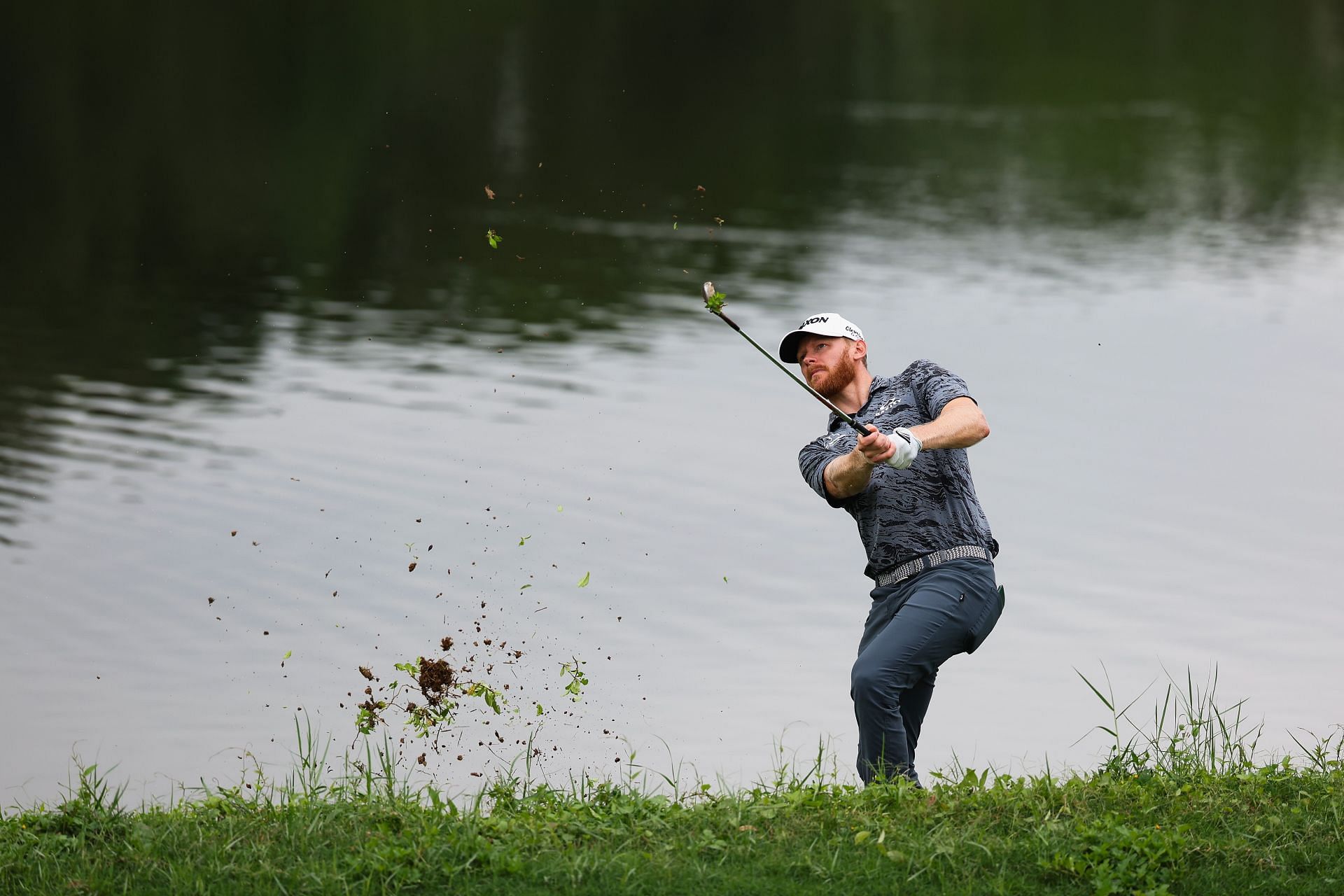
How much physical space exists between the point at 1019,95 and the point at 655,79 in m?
9.22

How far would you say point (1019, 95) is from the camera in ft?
145

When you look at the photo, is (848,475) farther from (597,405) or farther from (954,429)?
(597,405)

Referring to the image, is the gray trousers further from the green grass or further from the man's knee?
the green grass

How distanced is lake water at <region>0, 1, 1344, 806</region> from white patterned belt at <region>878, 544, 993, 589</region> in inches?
77.2

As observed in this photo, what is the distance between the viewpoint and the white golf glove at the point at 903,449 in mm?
6551

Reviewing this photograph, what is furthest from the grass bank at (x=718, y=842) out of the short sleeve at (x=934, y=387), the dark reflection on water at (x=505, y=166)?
the dark reflection on water at (x=505, y=166)

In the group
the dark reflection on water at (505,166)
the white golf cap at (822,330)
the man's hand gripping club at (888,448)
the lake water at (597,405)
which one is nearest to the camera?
the man's hand gripping club at (888,448)

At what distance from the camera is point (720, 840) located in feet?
20.0

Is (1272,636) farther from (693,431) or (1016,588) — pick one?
(693,431)

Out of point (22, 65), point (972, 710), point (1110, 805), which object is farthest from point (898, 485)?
point (22, 65)

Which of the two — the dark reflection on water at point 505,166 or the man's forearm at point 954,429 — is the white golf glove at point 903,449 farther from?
the dark reflection on water at point 505,166

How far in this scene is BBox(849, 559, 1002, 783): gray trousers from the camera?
669 centimetres

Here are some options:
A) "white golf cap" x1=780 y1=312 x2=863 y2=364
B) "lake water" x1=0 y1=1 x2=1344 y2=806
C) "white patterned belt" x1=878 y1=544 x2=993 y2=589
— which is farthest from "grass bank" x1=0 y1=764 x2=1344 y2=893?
"lake water" x1=0 y1=1 x2=1344 y2=806

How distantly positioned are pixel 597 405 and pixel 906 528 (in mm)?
9433
